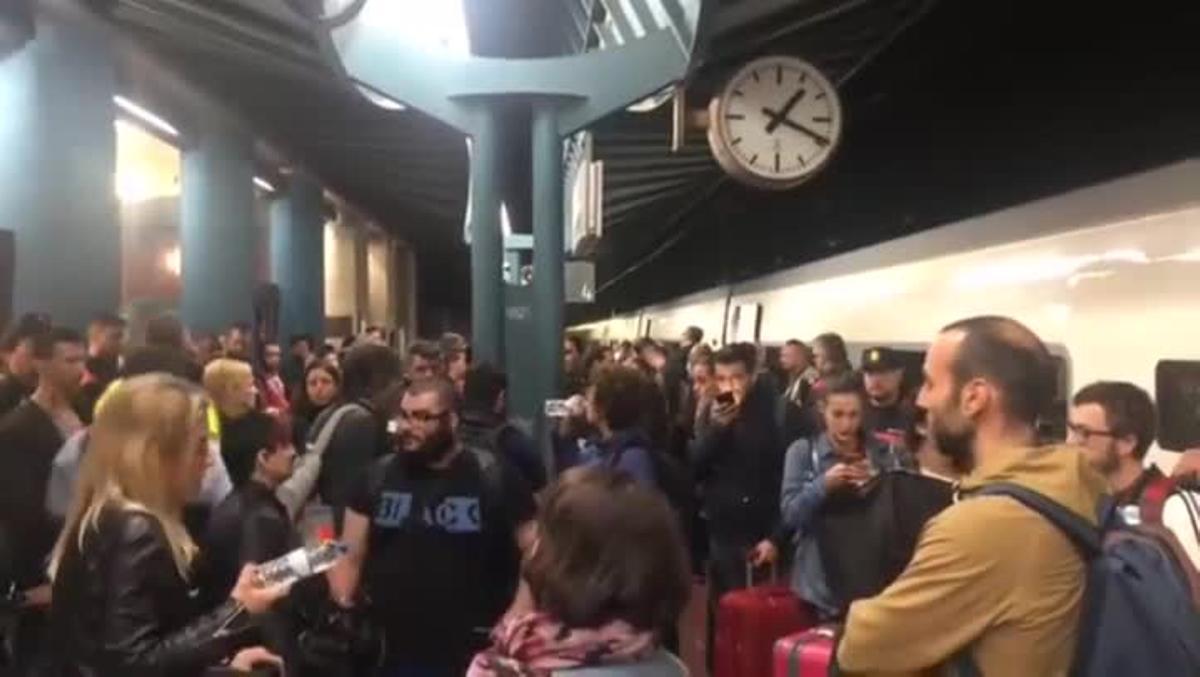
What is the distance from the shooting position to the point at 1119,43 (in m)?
13.4

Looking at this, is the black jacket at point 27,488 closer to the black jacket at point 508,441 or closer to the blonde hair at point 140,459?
the black jacket at point 508,441

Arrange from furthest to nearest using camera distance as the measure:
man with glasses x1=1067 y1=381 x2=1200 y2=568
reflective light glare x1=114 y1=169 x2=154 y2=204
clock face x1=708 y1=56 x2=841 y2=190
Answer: reflective light glare x1=114 y1=169 x2=154 y2=204 → clock face x1=708 y1=56 x2=841 y2=190 → man with glasses x1=1067 y1=381 x2=1200 y2=568

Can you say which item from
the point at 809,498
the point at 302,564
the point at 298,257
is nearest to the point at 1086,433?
the point at 809,498

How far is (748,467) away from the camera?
277 inches

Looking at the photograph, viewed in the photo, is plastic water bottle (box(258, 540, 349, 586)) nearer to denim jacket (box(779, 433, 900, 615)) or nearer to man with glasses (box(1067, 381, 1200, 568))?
man with glasses (box(1067, 381, 1200, 568))

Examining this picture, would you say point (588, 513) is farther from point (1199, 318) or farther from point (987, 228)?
point (987, 228)

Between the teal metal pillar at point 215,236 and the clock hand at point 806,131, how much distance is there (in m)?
9.28

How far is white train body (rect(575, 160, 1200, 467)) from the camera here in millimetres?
6305

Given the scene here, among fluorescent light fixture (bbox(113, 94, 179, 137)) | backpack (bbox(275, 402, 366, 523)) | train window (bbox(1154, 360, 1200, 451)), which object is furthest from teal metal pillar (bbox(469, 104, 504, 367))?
fluorescent light fixture (bbox(113, 94, 179, 137))

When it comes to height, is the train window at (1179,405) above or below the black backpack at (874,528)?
above

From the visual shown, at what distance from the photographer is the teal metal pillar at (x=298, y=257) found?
2477cm

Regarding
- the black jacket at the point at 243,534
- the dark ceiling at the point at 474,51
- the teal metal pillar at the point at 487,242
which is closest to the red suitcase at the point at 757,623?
the black jacket at the point at 243,534

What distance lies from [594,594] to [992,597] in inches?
29.2

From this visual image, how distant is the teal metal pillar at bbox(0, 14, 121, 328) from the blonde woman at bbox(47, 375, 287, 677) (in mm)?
8401
